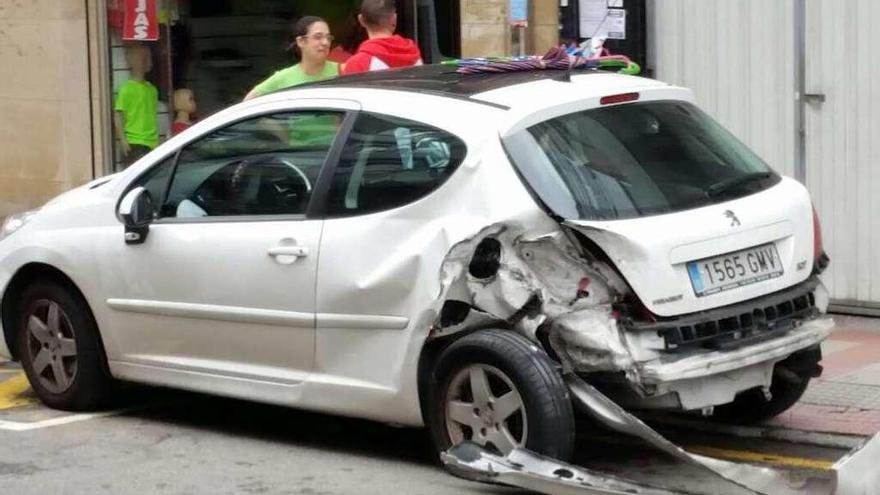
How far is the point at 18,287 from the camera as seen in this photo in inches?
343

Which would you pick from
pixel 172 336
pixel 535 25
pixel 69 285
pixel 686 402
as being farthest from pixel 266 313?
pixel 535 25

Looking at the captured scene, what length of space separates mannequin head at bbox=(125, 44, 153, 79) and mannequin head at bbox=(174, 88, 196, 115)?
1.02ft

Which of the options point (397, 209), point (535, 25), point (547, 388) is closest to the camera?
point (547, 388)

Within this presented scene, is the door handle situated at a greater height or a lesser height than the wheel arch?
greater

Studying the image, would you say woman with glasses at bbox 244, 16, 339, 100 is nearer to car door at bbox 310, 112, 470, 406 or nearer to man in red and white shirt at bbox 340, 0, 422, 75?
man in red and white shirt at bbox 340, 0, 422, 75

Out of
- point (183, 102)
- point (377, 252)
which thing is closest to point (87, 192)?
point (377, 252)

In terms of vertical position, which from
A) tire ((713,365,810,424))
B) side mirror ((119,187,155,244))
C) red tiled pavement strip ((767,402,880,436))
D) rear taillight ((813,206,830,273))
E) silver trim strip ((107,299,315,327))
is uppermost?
side mirror ((119,187,155,244))

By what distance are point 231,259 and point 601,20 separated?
4.62 meters

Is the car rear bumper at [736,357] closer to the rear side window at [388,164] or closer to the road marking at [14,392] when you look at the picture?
the rear side window at [388,164]

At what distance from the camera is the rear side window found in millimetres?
7219

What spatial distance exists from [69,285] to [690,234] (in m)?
3.21

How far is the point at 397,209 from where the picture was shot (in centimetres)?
725

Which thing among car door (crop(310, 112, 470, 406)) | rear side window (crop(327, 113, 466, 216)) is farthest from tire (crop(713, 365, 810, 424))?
rear side window (crop(327, 113, 466, 216))

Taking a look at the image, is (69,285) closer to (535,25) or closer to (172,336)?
(172,336)
